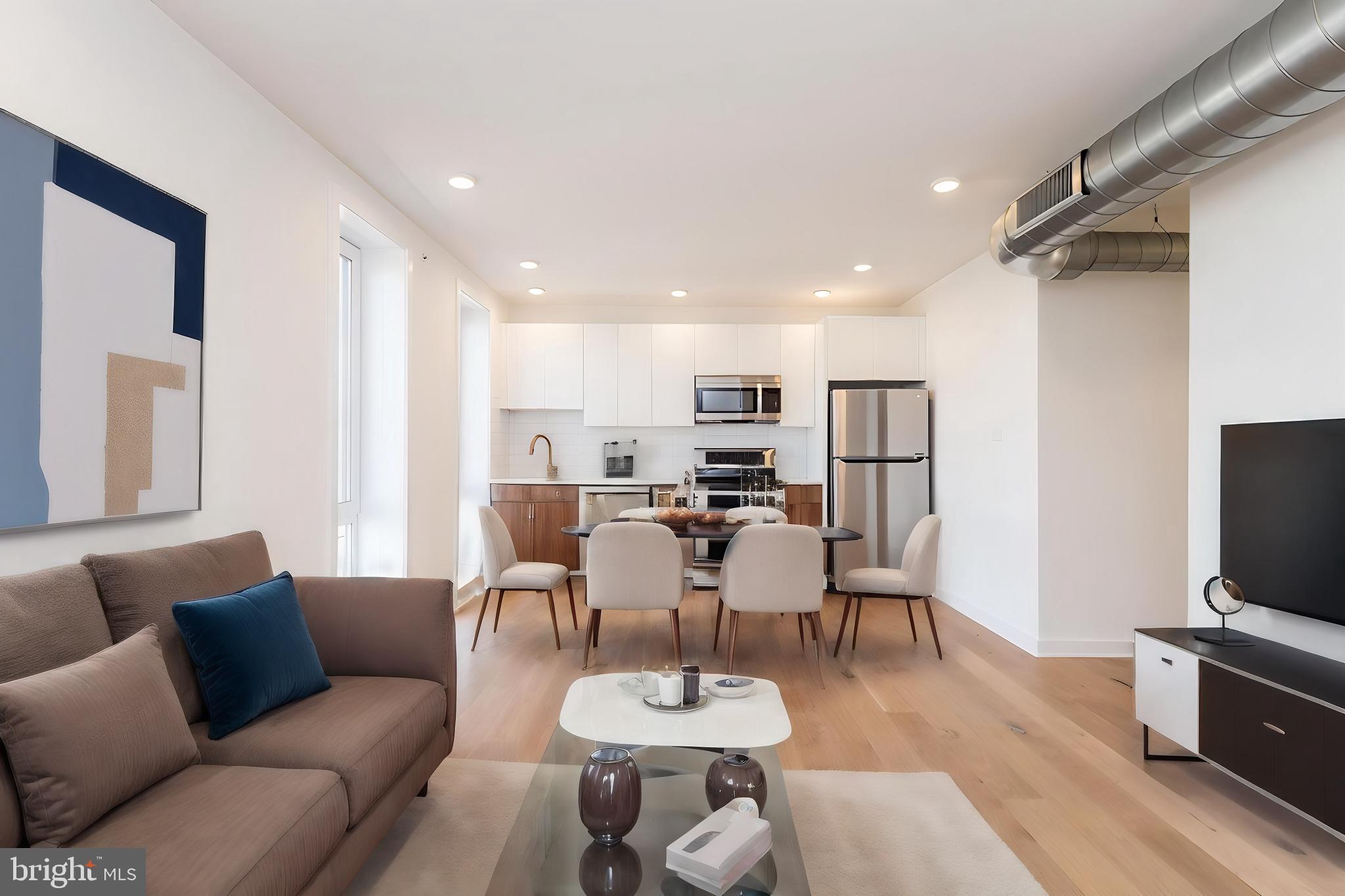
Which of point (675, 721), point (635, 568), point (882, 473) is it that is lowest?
point (675, 721)

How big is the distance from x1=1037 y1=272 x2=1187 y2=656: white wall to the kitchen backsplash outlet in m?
2.87

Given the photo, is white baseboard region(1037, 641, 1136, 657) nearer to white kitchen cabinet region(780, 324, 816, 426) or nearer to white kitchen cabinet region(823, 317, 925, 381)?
white kitchen cabinet region(823, 317, 925, 381)

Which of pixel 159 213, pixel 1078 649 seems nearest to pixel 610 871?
pixel 159 213

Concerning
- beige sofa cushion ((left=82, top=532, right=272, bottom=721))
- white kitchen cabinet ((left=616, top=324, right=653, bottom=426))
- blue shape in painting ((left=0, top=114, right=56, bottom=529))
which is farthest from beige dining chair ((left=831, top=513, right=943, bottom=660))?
blue shape in painting ((left=0, top=114, right=56, bottom=529))

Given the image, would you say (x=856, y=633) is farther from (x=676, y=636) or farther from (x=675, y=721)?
(x=675, y=721)

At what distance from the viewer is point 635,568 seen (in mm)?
3807

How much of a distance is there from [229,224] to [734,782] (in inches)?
103

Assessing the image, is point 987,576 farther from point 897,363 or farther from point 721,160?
point 721,160

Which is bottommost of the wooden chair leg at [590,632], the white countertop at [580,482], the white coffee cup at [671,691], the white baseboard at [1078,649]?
the white baseboard at [1078,649]

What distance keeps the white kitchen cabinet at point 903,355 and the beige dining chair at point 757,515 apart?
2.23 m

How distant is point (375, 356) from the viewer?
424 cm

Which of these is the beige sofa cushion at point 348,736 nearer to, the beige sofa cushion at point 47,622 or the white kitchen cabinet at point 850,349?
the beige sofa cushion at point 47,622

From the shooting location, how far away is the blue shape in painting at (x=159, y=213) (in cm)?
194

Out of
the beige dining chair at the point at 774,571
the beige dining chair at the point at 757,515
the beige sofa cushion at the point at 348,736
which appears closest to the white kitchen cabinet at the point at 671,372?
the beige dining chair at the point at 757,515
